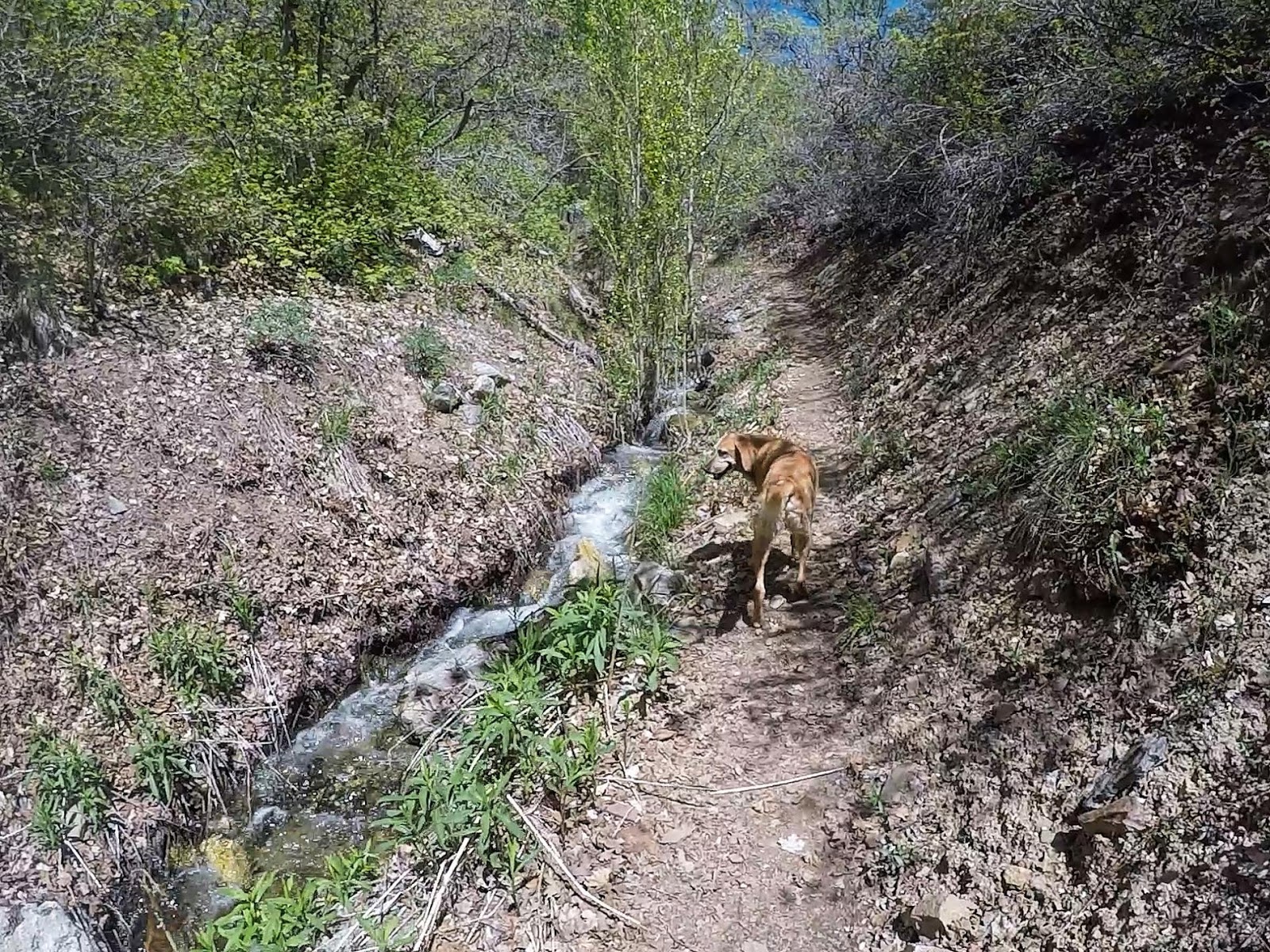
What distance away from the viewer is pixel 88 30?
22.1 ft

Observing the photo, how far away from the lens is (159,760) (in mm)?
4699

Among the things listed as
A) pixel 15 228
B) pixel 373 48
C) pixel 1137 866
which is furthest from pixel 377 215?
pixel 1137 866

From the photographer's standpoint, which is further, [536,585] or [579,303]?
[579,303]

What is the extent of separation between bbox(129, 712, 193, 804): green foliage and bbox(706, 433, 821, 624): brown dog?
12.3ft

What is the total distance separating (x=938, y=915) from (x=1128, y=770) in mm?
951

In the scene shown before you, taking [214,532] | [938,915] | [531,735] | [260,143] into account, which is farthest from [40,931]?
[260,143]

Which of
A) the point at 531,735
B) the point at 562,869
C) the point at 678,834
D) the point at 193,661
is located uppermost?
the point at 531,735

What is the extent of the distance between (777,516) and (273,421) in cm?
474

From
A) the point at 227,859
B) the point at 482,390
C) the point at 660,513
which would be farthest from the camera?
the point at 482,390

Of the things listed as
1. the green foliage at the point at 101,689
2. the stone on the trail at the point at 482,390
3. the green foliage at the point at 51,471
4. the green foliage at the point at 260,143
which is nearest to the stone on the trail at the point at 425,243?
→ the green foliage at the point at 260,143

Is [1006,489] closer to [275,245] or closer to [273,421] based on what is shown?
[273,421]

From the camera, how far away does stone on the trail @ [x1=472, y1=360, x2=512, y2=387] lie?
9305 millimetres

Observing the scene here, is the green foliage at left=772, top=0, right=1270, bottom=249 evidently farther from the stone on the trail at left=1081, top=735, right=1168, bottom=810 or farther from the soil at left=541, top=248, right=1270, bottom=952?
the stone on the trail at left=1081, top=735, right=1168, bottom=810

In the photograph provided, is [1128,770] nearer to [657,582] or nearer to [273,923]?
[657,582]
